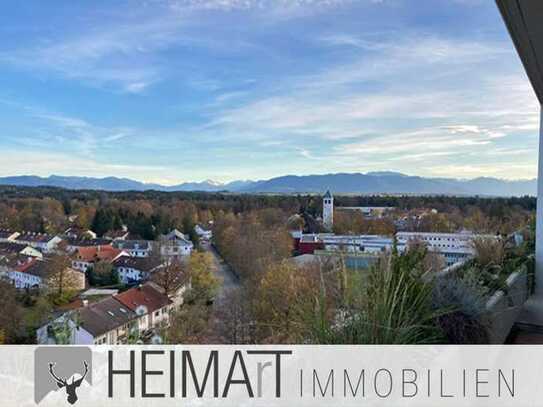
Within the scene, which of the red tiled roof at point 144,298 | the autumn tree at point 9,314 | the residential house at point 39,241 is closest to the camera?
the autumn tree at point 9,314

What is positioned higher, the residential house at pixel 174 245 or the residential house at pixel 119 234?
the residential house at pixel 119 234

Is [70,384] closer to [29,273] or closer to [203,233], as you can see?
[29,273]

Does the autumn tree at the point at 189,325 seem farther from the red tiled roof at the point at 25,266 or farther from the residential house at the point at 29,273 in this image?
the red tiled roof at the point at 25,266

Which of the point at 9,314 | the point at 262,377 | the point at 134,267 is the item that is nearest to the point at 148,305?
the point at 9,314

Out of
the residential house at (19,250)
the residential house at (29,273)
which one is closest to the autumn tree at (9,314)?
the residential house at (29,273)

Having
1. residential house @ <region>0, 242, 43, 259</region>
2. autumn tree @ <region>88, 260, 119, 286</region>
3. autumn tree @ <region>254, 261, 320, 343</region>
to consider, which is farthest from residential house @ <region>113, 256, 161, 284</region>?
autumn tree @ <region>254, 261, 320, 343</region>

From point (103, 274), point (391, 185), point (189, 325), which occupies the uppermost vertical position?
point (391, 185)

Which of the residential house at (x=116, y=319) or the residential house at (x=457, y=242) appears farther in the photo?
the residential house at (x=457, y=242)
